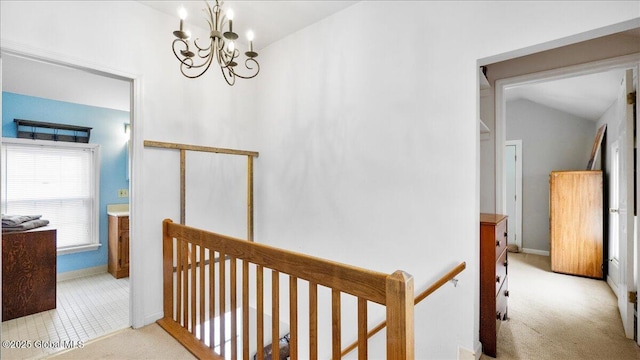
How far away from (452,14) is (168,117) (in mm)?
2455

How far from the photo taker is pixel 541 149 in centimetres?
498

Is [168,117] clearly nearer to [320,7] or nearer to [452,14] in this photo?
[320,7]

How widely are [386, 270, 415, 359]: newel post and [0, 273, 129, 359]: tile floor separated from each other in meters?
2.43

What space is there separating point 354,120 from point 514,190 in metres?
4.30

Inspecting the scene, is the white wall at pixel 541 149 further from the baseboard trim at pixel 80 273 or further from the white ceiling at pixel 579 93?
the baseboard trim at pixel 80 273

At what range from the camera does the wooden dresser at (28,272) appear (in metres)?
2.68

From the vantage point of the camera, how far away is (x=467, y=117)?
1901mm

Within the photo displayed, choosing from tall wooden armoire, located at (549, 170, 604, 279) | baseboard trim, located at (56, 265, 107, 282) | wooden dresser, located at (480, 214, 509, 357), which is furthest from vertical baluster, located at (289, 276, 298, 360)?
tall wooden armoire, located at (549, 170, 604, 279)

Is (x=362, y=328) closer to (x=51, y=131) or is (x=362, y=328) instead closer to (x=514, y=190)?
(x=51, y=131)

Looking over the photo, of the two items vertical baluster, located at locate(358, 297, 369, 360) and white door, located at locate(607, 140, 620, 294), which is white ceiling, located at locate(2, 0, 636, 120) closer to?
white door, located at locate(607, 140, 620, 294)

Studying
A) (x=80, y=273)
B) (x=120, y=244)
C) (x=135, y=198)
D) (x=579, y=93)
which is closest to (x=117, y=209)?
(x=120, y=244)

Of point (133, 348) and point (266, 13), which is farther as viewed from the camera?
point (266, 13)

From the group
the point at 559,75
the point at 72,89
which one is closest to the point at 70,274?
the point at 72,89

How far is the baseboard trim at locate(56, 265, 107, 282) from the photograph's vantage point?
12.5 feet
